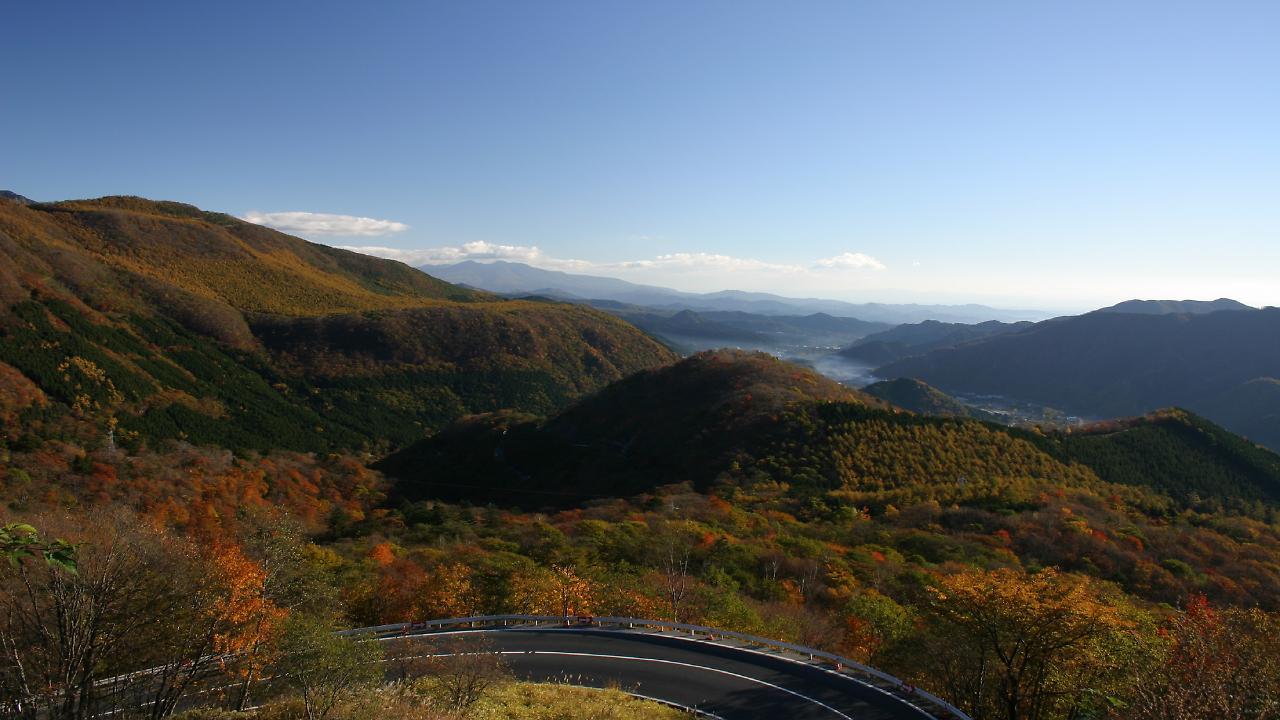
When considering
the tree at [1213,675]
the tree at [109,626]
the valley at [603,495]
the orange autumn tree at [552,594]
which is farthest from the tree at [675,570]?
the tree at [109,626]

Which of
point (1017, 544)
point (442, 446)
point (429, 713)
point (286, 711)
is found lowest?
point (442, 446)

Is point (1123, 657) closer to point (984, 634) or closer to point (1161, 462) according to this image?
point (984, 634)

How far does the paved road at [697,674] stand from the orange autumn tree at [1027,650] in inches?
104

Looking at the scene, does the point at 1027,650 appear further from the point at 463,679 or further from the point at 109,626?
the point at 109,626

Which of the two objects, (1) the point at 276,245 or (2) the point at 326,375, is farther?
(1) the point at 276,245

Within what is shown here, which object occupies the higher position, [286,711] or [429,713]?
[429,713]

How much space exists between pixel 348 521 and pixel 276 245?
582 feet

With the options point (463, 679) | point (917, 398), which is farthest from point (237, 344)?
point (917, 398)

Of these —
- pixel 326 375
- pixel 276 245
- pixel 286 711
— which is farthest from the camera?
pixel 276 245

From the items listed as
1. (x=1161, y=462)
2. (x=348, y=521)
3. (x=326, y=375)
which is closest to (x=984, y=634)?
(x=348, y=521)

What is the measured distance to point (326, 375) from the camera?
4437 inches

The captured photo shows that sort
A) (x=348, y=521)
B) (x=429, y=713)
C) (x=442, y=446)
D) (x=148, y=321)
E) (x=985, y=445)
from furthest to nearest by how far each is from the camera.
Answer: (x=148, y=321) → (x=442, y=446) → (x=985, y=445) → (x=348, y=521) → (x=429, y=713)

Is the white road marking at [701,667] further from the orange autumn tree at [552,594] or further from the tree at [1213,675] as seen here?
the tree at [1213,675]

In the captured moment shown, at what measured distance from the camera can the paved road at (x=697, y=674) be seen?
52.5 feet
